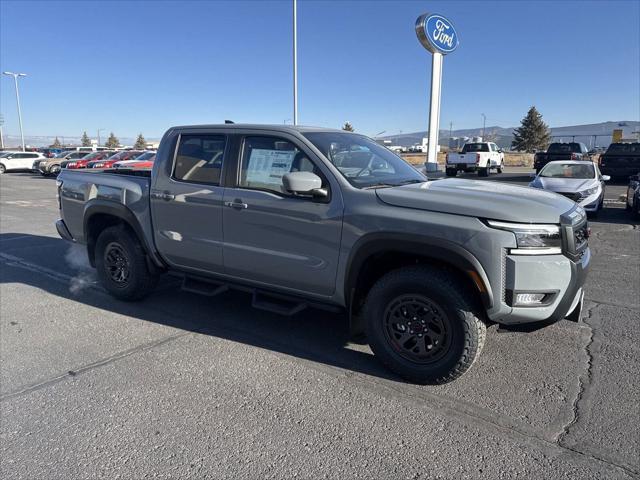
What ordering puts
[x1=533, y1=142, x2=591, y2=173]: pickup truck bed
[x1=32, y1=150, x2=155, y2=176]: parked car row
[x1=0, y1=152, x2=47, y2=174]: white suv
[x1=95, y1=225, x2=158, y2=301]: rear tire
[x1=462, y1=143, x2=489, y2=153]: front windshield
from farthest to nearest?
[x1=0, y1=152, x2=47, y2=174]: white suv, [x1=462, y1=143, x2=489, y2=153]: front windshield, [x1=32, y1=150, x2=155, y2=176]: parked car row, [x1=533, y1=142, x2=591, y2=173]: pickup truck bed, [x1=95, y1=225, x2=158, y2=301]: rear tire

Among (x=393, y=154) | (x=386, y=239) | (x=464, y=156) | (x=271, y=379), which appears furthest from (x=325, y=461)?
(x=464, y=156)

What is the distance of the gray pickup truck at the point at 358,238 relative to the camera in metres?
3.12

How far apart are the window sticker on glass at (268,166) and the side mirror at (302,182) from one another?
0.41 m

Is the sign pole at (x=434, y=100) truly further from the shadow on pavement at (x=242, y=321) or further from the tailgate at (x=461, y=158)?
the shadow on pavement at (x=242, y=321)

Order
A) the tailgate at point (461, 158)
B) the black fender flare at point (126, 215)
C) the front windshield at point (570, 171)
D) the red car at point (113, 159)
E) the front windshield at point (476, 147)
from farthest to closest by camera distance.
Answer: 1. the front windshield at point (476, 147)
2. the red car at point (113, 159)
3. the tailgate at point (461, 158)
4. the front windshield at point (570, 171)
5. the black fender flare at point (126, 215)

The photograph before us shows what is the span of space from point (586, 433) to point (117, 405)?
2971mm

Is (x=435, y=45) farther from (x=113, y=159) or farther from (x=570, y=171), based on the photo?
(x=113, y=159)

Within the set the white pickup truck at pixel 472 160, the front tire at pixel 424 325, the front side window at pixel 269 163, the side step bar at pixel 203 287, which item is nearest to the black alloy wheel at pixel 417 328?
the front tire at pixel 424 325

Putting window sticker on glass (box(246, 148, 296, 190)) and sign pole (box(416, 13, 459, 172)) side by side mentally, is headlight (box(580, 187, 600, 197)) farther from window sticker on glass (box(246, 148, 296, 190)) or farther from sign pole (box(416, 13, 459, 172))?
sign pole (box(416, 13, 459, 172))

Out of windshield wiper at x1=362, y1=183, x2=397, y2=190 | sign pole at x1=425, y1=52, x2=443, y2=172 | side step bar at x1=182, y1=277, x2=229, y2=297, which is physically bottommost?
side step bar at x1=182, y1=277, x2=229, y2=297

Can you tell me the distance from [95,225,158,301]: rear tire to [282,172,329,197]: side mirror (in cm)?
224

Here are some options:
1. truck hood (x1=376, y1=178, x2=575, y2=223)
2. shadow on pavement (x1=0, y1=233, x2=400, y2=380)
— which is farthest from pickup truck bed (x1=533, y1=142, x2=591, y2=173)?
shadow on pavement (x1=0, y1=233, x2=400, y2=380)

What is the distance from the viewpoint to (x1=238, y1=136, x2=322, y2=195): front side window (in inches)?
153

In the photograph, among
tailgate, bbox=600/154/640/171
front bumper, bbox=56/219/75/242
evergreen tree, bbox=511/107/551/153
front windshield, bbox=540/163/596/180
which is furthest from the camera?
evergreen tree, bbox=511/107/551/153
